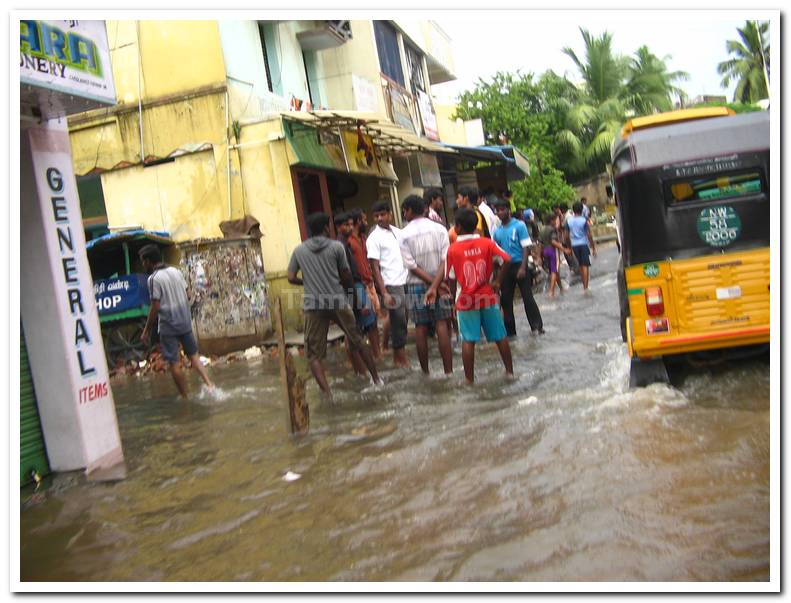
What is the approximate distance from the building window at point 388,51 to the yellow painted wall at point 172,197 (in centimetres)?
723

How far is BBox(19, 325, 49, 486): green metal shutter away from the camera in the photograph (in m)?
5.28

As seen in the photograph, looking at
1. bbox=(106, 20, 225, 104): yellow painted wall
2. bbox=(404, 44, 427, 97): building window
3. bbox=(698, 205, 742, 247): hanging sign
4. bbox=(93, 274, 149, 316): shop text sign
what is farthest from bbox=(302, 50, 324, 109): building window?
bbox=(698, 205, 742, 247): hanging sign

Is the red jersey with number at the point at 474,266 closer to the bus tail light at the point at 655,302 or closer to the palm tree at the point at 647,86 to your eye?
the bus tail light at the point at 655,302

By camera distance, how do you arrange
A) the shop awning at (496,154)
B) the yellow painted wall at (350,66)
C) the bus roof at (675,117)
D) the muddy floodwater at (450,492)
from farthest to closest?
the shop awning at (496,154)
the yellow painted wall at (350,66)
the bus roof at (675,117)
the muddy floodwater at (450,492)

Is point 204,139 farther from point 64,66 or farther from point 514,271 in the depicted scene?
point 64,66

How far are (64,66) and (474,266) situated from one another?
11.6 ft

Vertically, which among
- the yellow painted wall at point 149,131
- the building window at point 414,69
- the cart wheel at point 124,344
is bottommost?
the cart wheel at point 124,344

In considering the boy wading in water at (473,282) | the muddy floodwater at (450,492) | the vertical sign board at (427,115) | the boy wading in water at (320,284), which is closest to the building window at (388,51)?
the vertical sign board at (427,115)

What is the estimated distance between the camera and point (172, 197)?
13211 mm

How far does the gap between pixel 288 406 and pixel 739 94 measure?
39414 millimetres

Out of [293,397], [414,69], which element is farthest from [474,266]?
[414,69]

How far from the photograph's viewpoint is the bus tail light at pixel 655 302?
5.88 m
